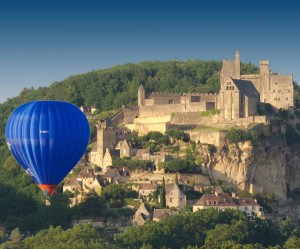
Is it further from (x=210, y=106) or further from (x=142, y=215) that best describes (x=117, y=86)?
(x=142, y=215)

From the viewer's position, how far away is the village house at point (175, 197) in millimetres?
78000

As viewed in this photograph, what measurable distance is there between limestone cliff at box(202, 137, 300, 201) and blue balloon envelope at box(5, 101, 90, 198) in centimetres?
2293

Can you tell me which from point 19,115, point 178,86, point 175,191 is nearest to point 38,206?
point 175,191

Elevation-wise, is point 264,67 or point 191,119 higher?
point 264,67

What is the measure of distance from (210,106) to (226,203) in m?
10.5

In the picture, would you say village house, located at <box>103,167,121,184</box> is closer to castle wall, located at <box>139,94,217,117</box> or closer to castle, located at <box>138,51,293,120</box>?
castle, located at <box>138,51,293,120</box>

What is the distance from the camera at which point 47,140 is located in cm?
5981

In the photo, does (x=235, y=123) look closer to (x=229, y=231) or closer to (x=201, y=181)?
(x=201, y=181)

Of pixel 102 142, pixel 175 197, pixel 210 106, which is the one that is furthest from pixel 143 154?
pixel 210 106

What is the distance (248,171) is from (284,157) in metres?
4.69

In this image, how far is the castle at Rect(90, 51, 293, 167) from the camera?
84.4 m

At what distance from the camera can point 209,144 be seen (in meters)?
83.0

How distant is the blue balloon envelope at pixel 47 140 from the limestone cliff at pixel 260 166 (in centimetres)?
2293

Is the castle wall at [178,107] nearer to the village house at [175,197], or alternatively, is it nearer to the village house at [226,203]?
the village house at [226,203]
